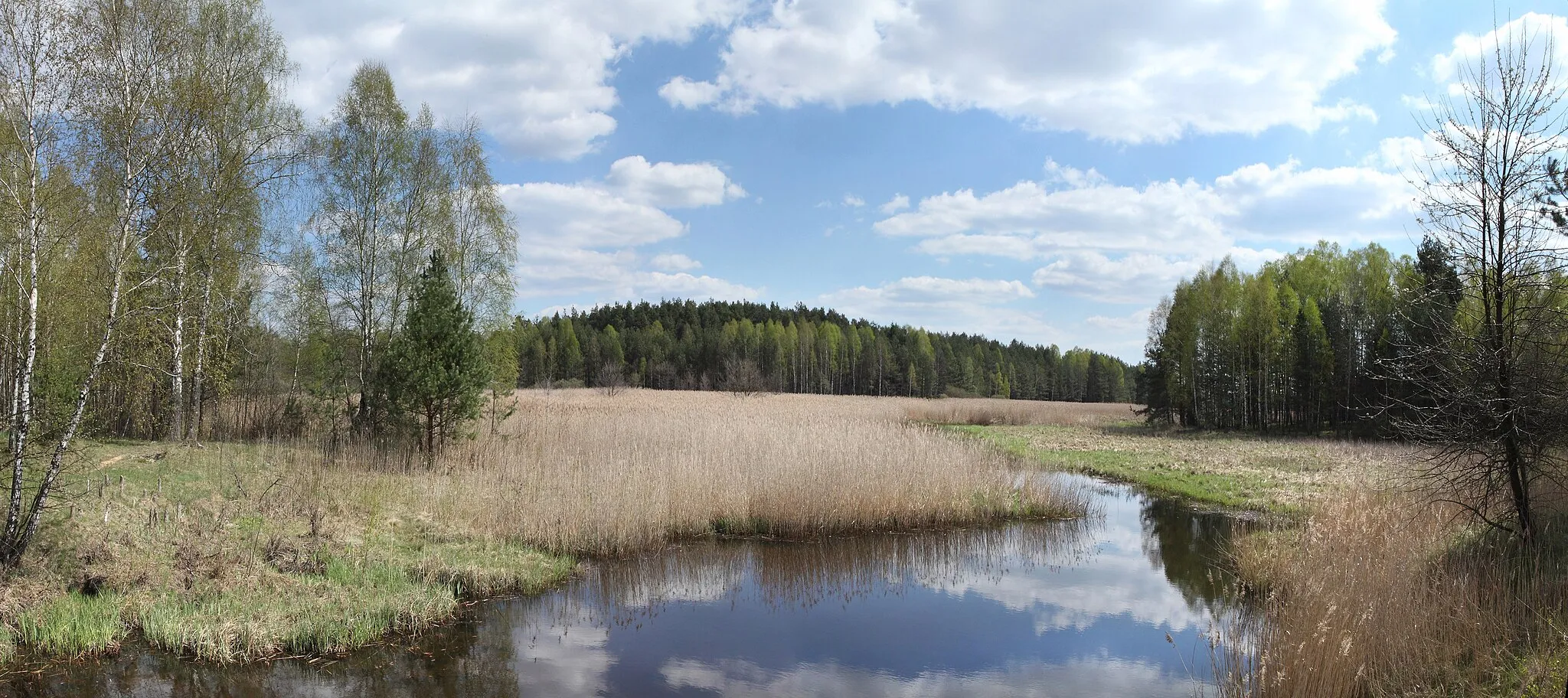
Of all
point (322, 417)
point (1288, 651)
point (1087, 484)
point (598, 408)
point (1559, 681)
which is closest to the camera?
point (1559, 681)

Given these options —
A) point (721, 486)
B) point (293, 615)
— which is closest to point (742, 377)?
point (721, 486)

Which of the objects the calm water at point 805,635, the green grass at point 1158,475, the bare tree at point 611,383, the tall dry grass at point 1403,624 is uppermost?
the bare tree at point 611,383

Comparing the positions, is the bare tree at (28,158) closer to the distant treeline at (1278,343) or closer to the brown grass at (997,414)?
the brown grass at (997,414)

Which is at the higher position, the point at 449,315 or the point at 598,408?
the point at 449,315

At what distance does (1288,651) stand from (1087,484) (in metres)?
13.0

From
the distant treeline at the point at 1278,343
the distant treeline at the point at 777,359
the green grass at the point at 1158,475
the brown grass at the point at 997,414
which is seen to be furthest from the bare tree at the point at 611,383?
the distant treeline at the point at 1278,343

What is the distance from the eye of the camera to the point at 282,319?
16.3 meters

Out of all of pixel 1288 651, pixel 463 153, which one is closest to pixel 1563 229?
pixel 1288 651

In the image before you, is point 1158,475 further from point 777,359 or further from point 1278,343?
point 777,359

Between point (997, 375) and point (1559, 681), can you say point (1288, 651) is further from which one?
point (997, 375)

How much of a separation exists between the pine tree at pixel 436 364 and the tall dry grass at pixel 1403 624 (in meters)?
11.7

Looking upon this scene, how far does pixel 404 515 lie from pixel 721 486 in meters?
4.46

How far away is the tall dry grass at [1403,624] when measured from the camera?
16.2 ft

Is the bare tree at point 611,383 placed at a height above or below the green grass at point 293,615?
above
